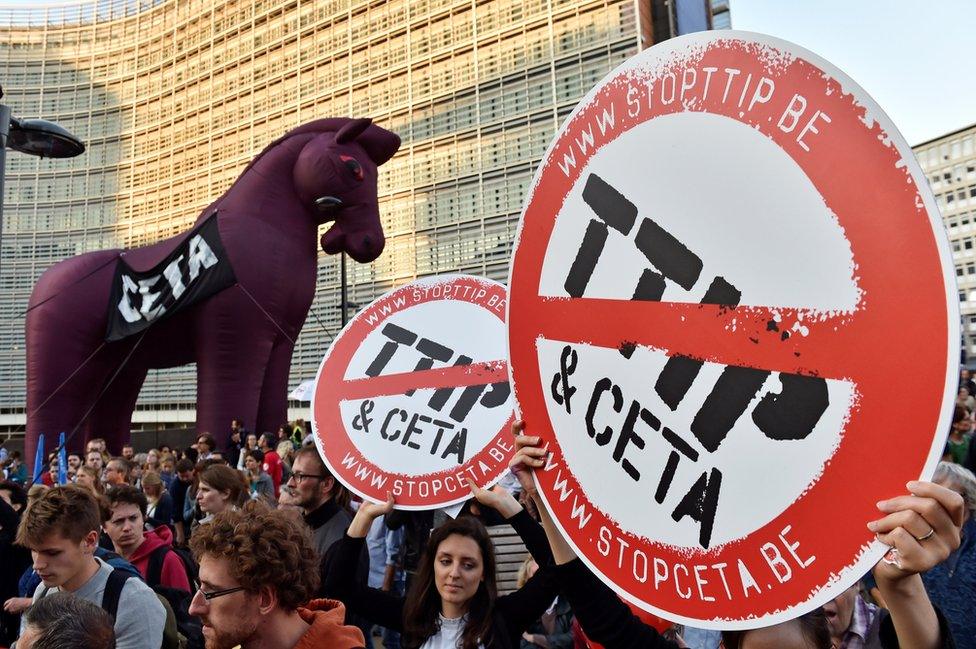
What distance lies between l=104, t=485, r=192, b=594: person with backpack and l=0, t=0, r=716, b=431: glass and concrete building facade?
49.1 ft

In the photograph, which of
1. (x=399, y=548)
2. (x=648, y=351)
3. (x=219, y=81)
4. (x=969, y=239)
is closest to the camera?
(x=648, y=351)

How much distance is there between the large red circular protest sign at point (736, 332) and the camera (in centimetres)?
77

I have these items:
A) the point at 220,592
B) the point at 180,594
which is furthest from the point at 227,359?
the point at 220,592

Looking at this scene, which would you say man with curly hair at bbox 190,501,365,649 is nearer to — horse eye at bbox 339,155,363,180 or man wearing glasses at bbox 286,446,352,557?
man wearing glasses at bbox 286,446,352,557

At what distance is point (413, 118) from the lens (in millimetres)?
19875

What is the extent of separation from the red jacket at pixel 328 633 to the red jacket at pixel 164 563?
4.17 feet

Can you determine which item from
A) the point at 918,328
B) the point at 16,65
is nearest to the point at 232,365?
the point at 918,328

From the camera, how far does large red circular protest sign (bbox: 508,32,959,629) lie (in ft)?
2.54

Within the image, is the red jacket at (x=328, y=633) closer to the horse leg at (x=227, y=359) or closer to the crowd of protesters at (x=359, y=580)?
the crowd of protesters at (x=359, y=580)

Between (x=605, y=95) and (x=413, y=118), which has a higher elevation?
(x=413, y=118)

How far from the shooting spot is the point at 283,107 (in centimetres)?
2150

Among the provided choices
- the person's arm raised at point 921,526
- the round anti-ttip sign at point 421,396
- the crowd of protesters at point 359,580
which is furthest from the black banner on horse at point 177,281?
the person's arm raised at point 921,526

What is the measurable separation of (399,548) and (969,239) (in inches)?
2368

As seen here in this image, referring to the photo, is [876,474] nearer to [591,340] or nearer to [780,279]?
[780,279]
